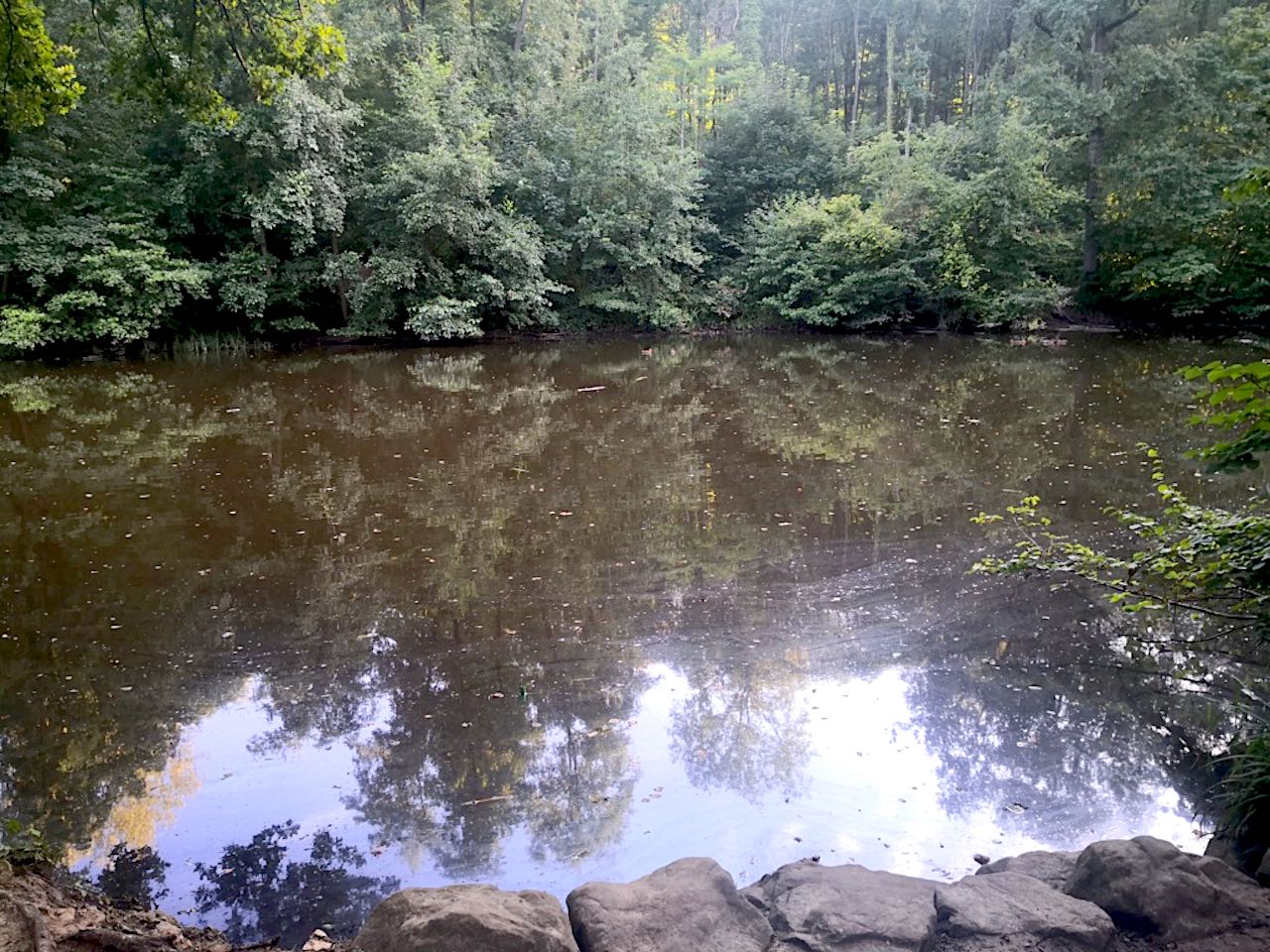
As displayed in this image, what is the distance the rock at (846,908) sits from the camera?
2506mm

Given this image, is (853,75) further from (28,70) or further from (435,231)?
(28,70)

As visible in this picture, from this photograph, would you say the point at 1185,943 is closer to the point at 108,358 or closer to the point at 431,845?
the point at 431,845

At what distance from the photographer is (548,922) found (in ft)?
8.15

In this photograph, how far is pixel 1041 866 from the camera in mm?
2936

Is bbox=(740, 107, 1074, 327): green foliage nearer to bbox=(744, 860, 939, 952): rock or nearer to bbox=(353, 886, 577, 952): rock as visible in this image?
bbox=(744, 860, 939, 952): rock

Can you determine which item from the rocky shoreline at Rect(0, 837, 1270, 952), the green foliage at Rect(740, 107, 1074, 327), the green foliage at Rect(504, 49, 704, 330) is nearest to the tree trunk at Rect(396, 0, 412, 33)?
the green foliage at Rect(504, 49, 704, 330)

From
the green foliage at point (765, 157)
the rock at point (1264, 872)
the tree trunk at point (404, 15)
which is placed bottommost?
the rock at point (1264, 872)

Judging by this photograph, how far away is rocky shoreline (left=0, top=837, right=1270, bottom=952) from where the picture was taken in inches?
93.7

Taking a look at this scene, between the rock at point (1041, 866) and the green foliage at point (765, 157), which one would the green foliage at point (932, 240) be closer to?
the green foliage at point (765, 157)

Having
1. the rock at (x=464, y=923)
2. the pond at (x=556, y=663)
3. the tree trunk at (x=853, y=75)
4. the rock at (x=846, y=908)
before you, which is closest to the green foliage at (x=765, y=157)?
the tree trunk at (x=853, y=75)

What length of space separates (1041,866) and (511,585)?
3.80 metres

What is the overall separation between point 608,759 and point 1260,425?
275 cm

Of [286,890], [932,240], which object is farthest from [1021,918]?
[932,240]

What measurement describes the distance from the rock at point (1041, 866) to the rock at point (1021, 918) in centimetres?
16
